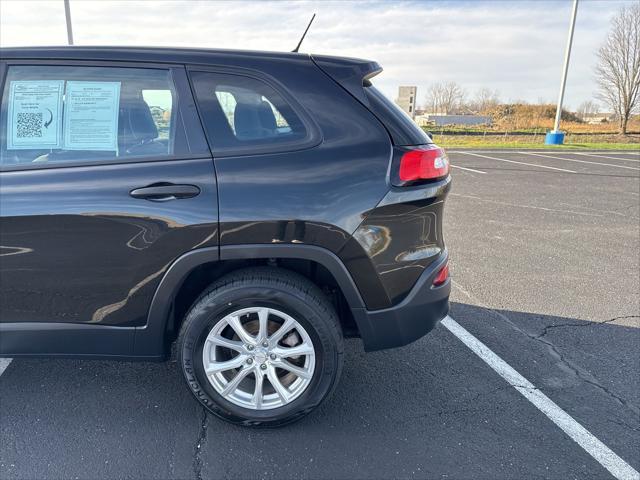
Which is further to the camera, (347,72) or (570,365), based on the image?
(570,365)

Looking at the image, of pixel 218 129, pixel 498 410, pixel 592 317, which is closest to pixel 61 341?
pixel 218 129

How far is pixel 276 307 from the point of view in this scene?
2250 millimetres

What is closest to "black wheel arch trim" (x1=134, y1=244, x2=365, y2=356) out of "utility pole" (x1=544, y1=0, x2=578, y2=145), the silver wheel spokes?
the silver wheel spokes

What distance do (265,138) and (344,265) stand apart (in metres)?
0.74

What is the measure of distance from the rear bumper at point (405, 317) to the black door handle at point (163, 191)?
1003mm

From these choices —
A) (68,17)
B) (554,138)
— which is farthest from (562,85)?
(68,17)

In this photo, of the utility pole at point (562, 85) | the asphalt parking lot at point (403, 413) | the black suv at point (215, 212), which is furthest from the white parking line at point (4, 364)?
the utility pole at point (562, 85)

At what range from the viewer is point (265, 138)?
2252 millimetres

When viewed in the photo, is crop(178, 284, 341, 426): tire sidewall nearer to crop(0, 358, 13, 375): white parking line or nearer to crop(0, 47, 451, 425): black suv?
crop(0, 47, 451, 425): black suv

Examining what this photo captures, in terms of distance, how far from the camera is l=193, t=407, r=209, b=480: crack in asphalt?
212 cm

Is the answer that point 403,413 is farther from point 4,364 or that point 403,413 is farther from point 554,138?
point 554,138

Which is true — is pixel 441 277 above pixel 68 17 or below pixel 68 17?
below

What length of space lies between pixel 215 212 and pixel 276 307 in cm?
55

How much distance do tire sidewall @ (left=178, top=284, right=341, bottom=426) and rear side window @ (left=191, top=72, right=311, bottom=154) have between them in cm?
71
